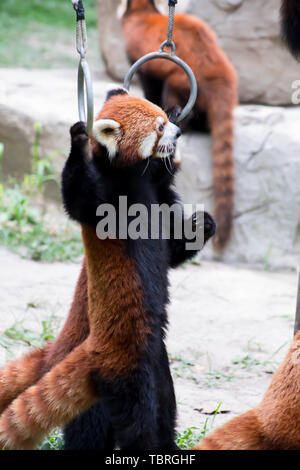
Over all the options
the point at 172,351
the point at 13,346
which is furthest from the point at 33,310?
the point at 172,351

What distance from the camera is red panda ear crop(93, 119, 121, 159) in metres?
2.46

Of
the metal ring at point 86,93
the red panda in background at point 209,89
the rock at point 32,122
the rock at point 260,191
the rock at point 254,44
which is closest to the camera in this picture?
the metal ring at point 86,93

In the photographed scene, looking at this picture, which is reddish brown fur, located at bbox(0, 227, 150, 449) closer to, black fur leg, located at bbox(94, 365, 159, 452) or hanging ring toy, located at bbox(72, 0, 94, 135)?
black fur leg, located at bbox(94, 365, 159, 452)

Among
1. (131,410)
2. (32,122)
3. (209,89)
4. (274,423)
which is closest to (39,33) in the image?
(32,122)

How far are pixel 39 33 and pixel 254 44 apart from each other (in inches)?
195

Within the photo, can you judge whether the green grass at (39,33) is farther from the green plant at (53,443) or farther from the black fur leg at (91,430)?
the black fur leg at (91,430)

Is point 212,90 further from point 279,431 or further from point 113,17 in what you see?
point 279,431

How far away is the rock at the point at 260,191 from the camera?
247 inches

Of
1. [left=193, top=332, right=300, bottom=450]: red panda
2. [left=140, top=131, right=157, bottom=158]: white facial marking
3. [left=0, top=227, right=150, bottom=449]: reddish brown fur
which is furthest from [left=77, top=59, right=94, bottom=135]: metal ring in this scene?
[left=193, top=332, right=300, bottom=450]: red panda

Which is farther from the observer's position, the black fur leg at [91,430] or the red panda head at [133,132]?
the black fur leg at [91,430]

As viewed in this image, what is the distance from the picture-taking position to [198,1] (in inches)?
A: 295

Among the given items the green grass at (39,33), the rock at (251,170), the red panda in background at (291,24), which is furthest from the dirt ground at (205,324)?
the green grass at (39,33)

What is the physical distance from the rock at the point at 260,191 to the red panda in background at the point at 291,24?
282 centimetres

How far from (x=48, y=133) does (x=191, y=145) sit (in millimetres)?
1446
